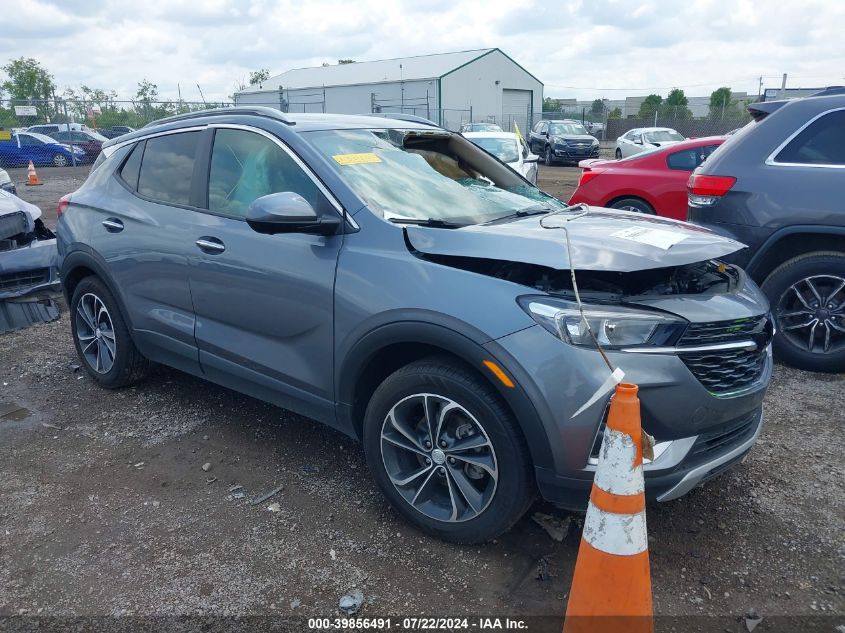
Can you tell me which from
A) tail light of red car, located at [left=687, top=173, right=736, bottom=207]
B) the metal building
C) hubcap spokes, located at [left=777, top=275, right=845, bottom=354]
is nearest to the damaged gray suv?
tail light of red car, located at [left=687, top=173, right=736, bottom=207]

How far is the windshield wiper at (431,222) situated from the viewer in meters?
3.12

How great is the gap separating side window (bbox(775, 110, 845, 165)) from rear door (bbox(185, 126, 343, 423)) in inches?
139

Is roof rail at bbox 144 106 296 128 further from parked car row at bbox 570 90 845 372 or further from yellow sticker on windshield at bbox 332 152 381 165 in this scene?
parked car row at bbox 570 90 845 372

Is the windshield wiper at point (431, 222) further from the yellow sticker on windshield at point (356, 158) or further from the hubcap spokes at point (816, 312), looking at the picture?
the hubcap spokes at point (816, 312)

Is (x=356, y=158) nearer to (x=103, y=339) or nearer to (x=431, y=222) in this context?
(x=431, y=222)

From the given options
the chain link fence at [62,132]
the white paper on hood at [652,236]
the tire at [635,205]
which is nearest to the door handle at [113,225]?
the white paper on hood at [652,236]

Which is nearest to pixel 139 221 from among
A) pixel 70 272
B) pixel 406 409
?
pixel 70 272

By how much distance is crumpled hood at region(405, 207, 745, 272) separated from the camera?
2646 mm

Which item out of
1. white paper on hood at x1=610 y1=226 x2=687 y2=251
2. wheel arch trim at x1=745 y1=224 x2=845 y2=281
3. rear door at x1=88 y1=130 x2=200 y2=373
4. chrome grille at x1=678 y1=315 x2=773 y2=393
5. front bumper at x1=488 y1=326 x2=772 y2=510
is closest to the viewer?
front bumper at x1=488 y1=326 x2=772 y2=510

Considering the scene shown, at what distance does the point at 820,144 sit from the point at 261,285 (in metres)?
3.99

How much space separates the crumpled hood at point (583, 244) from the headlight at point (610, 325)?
0.16m

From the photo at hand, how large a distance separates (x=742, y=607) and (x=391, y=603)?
1326mm

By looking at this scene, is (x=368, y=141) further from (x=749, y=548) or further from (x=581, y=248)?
(x=749, y=548)

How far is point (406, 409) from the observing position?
2.95 m
